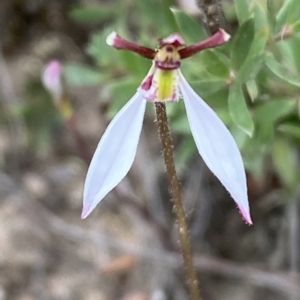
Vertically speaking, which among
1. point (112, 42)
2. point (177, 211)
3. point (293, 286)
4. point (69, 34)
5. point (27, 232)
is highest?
point (69, 34)

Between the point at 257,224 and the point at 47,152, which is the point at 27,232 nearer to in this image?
the point at 47,152

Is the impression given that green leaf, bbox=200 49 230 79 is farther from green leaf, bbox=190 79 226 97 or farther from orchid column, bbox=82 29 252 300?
orchid column, bbox=82 29 252 300

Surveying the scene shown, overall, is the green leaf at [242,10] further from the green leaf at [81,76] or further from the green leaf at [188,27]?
the green leaf at [81,76]

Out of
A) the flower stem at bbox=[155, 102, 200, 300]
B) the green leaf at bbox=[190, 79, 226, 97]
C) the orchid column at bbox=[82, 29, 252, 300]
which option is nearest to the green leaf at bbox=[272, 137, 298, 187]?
the green leaf at bbox=[190, 79, 226, 97]

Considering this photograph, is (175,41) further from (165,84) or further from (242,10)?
(242,10)

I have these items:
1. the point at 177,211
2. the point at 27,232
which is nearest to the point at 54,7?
the point at 27,232

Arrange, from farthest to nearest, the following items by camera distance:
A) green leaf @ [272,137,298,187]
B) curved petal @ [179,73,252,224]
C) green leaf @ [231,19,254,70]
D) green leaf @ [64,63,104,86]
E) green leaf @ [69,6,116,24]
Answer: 1. green leaf @ [69,6,116,24]
2. green leaf @ [64,63,104,86]
3. green leaf @ [272,137,298,187]
4. green leaf @ [231,19,254,70]
5. curved petal @ [179,73,252,224]

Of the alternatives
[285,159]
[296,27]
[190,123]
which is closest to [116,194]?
[285,159]
